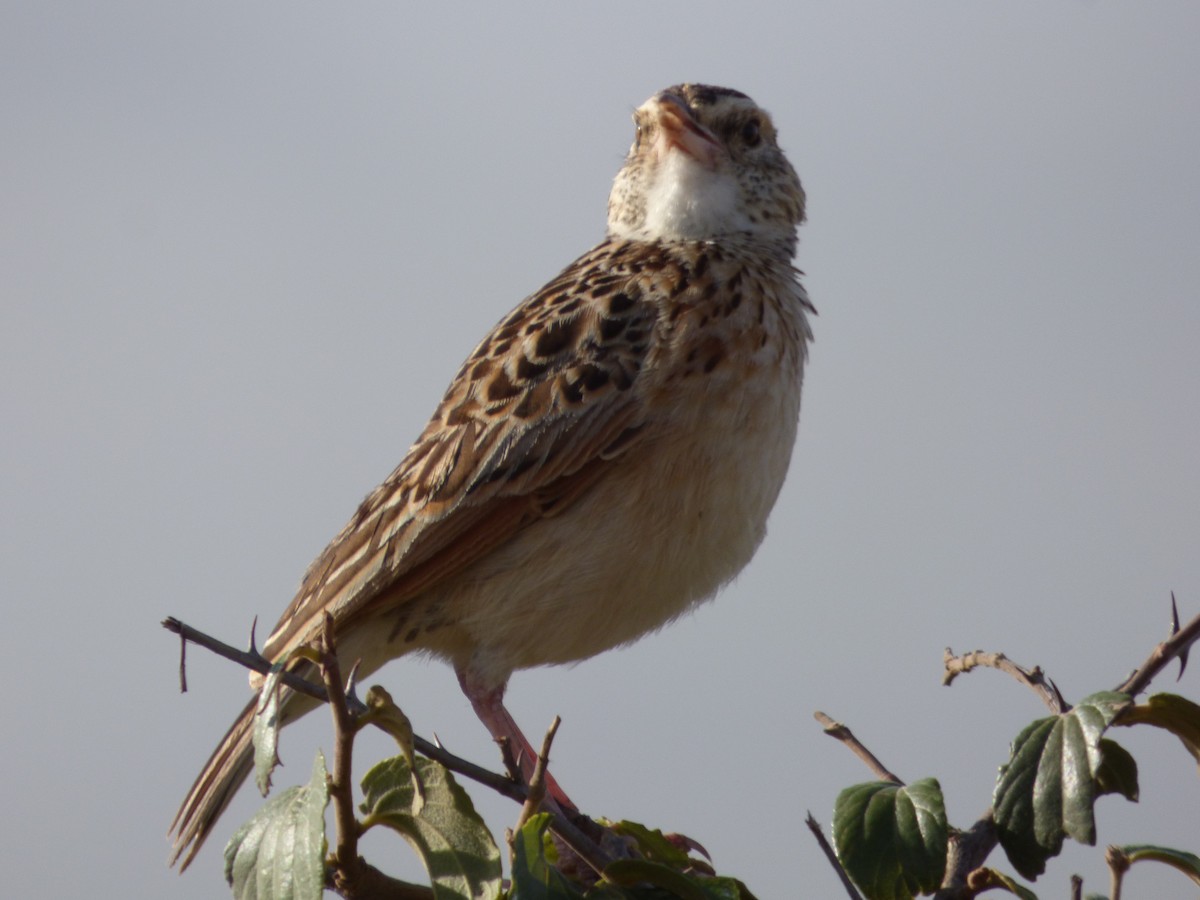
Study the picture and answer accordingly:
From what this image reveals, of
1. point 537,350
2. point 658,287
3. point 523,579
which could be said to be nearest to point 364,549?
point 523,579

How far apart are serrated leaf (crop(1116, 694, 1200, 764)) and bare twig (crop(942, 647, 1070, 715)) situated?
0.44 feet

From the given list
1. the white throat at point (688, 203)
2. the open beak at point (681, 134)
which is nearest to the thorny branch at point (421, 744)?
the white throat at point (688, 203)

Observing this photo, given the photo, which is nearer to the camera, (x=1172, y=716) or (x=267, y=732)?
(x=267, y=732)

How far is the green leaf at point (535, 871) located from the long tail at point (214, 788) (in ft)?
7.46

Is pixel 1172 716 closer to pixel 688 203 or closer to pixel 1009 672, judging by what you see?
pixel 1009 672

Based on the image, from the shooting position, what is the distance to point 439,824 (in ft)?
9.55

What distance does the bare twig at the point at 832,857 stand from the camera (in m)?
2.78

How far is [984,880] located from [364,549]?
262 centimetres

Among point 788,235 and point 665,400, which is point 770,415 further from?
point 788,235

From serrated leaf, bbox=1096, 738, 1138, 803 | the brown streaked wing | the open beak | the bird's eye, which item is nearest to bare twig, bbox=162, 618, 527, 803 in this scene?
serrated leaf, bbox=1096, 738, 1138, 803

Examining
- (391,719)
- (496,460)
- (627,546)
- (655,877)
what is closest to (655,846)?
(655,877)

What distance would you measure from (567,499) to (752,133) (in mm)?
2298

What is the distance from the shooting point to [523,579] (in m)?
4.94

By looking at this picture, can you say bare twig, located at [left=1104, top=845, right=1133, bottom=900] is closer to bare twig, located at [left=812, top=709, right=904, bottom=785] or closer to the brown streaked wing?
bare twig, located at [left=812, top=709, right=904, bottom=785]
